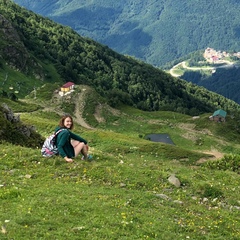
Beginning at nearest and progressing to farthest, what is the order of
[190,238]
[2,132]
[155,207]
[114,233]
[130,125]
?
[114,233], [190,238], [155,207], [2,132], [130,125]

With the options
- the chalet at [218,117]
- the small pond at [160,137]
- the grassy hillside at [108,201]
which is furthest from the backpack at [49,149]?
the chalet at [218,117]

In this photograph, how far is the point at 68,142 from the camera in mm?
21109

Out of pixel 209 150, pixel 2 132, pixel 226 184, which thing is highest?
pixel 2 132

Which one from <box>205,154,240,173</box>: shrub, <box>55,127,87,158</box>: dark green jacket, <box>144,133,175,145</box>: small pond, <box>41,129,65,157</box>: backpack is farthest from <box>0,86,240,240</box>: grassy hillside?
<box>144,133,175,145</box>: small pond

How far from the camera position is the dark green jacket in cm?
2019

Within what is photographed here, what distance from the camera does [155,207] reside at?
16594mm

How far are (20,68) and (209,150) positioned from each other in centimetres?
9905

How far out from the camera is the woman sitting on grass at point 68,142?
20.3m

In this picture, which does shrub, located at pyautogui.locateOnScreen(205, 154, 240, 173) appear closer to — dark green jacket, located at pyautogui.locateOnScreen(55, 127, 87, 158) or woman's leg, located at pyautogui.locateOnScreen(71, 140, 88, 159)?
woman's leg, located at pyautogui.locateOnScreen(71, 140, 88, 159)

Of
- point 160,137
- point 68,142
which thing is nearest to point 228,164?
point 68,142

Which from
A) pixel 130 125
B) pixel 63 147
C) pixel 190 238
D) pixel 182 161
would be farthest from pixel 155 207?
pixel 130 125

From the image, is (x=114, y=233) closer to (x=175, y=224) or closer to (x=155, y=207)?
(x=175, y=224)

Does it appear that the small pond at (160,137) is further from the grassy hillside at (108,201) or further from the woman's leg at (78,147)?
the woman's leg at (78,147)

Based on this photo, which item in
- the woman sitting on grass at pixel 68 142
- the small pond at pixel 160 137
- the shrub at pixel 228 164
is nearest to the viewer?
the woman sitting on grass at pixel 68 142
